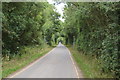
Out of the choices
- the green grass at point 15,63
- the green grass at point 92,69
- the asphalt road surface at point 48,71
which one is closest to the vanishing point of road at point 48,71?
the asphalt road surface at point 48,71

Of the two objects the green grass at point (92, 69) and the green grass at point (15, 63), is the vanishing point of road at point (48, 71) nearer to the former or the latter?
the green grass at point (15, 63)

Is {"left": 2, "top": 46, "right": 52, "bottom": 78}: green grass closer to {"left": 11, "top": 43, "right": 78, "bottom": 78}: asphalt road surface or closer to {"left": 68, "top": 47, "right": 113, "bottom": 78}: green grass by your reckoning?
{"left": 11, "top": 43, "right": 78, "bottom": 78}: asphalt road surface

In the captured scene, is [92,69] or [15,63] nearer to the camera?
[92,69]

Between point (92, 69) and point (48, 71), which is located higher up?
point (92, 69)

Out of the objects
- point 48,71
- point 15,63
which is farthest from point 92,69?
point 15,63

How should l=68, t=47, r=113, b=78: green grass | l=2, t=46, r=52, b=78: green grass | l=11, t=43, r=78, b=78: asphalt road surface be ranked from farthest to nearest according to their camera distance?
1. l=2, t=46, r=52, b=78: green grass
2. l=11, t=43, r=78, b=78: asphalt road surface
3. l=68, t=47, r=113, b=78: green grass

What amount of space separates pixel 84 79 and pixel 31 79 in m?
3.00

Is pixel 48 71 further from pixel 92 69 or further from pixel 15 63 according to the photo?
pixel 15 63

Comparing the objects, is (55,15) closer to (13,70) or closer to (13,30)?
(13,30)

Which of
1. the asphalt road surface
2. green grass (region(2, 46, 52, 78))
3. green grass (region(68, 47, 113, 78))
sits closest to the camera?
green grass (region(68, 47, 113, 78))

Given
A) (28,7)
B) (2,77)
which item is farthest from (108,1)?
(28,7)

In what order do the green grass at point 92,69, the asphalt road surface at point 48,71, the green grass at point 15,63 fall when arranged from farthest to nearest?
the green grass at point 15,63, the asphalt road surface at point 48,71, the green grass at point 92,69

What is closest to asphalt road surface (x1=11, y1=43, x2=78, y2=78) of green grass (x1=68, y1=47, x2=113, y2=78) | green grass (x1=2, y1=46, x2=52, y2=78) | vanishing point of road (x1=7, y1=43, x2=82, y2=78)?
vanishing point of road (x1=7, y1=43, x2=82, y2=78)

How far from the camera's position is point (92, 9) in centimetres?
1396
